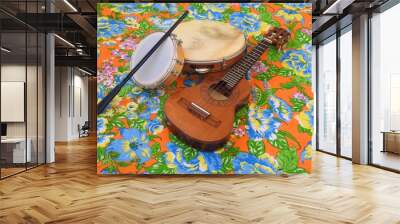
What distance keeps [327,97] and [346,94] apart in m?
1.10

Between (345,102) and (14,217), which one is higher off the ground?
(345,102)

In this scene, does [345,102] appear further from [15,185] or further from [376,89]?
[15,185]

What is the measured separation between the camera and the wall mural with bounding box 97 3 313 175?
4.71m

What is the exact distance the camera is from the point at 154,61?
A: 4.45m

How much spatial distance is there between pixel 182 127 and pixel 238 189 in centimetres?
103

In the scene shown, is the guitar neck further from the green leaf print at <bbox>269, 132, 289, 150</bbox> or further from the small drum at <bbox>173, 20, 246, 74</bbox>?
Result: the green leaf print at <bbox>269, 132, 289, 150</bbox>

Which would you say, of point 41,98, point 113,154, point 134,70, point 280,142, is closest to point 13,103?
point 41,98

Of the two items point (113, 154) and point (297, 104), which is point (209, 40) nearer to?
point (297, 104)

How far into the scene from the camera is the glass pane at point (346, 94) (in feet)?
22.2

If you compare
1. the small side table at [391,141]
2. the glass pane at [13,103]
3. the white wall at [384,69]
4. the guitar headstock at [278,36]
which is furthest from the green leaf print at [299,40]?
the glass pane at [13,103]

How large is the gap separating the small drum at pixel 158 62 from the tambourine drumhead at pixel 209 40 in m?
0.19

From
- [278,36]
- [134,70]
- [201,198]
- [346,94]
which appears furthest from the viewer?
[346,94]

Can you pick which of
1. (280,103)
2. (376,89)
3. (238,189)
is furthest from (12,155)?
(376,89)

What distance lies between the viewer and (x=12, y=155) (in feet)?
17.5
